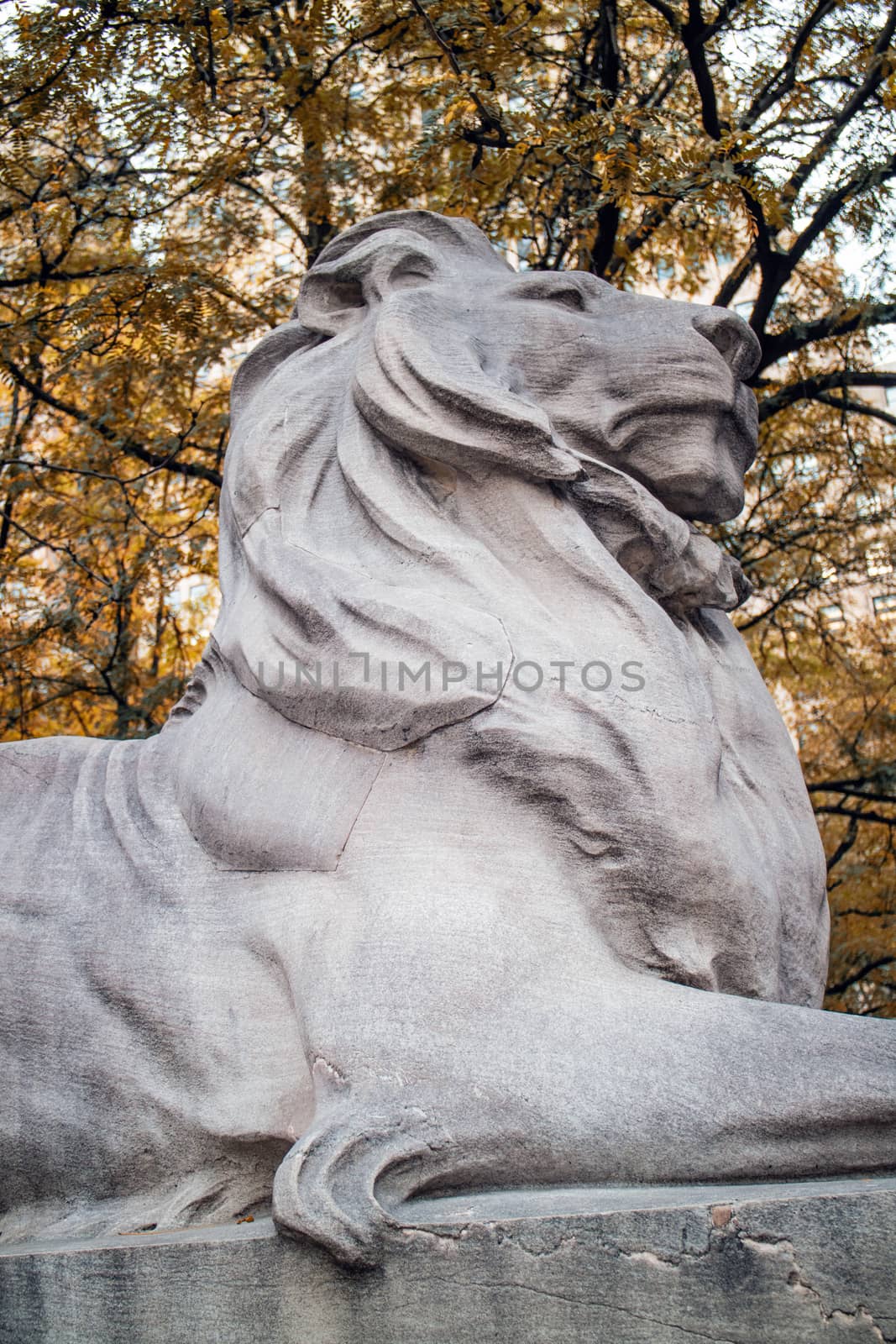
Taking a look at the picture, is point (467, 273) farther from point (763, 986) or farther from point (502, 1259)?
point (502, 1259)

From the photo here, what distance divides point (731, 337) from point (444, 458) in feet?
2.77

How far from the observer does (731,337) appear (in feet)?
11.2

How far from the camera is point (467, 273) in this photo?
3645mm

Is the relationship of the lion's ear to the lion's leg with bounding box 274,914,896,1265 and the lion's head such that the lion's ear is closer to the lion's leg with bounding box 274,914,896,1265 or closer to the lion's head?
the lion's head

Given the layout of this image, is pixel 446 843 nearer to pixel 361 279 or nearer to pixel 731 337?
pixel 731 337

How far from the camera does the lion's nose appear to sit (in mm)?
3344

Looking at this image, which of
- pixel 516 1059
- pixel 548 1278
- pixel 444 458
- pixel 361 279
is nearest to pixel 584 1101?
pixel 516 1059

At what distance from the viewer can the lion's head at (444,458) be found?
2.84 metres

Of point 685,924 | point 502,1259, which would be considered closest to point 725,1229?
point 502,1259

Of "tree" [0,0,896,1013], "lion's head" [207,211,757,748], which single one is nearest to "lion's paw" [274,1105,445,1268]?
"lion's head" [207,211,757,748]

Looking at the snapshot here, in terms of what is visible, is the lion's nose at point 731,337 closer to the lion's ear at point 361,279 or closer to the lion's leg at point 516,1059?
the lion's ear at point 361,279

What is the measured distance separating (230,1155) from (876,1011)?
315 inches

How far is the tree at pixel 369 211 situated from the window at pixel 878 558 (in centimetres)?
10

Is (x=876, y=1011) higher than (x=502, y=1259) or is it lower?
lower
